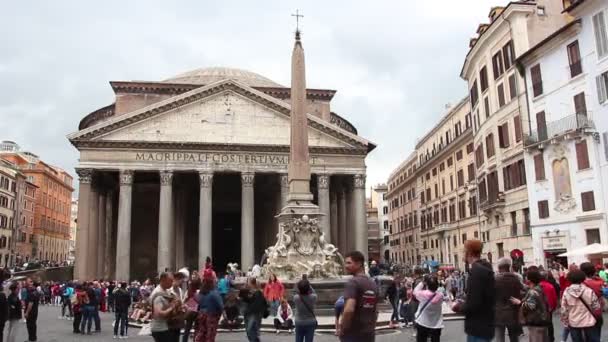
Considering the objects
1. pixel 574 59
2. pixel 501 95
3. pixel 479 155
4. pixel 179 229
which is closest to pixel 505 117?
pixel 501 95

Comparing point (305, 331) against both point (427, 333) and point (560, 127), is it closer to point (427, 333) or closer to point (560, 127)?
point (427, 333)

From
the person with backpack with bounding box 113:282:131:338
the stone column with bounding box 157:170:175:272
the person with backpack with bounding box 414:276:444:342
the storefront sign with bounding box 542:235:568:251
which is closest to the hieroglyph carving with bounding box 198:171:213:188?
the stone column with bounding box 157:170:175:272

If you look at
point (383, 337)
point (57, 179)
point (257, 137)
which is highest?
point (57, 179)

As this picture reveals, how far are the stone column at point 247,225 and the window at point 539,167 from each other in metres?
15.5

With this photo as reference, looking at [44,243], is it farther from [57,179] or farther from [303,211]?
[303,211]

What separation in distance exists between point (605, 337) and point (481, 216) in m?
20.8

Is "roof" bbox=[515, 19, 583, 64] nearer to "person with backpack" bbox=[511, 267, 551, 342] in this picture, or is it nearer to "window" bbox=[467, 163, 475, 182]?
"window" bbox=[467, 163, 475, 182]

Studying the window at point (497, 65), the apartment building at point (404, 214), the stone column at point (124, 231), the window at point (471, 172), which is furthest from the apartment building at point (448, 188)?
the stone column at point (124, 231)

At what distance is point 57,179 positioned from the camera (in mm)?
75000

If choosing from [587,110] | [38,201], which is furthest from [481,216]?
[38,201]

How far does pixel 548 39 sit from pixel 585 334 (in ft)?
60.5

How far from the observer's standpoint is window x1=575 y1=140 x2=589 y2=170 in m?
20.1

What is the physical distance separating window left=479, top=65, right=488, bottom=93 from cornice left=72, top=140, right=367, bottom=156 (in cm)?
817

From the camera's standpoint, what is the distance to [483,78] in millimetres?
27844
